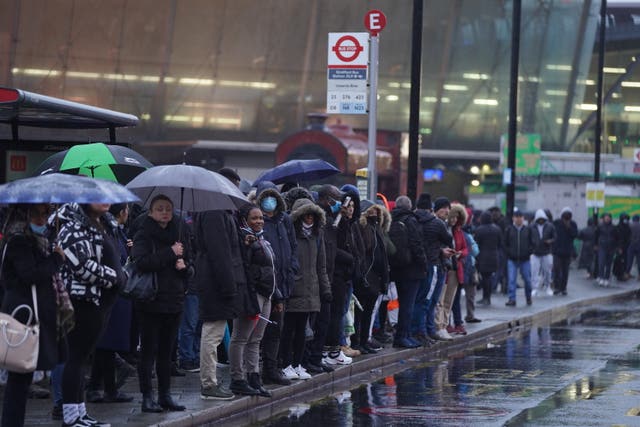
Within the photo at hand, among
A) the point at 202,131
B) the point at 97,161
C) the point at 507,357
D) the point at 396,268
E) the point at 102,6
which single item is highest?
the point at 102,6

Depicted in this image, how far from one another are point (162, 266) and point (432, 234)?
24.3ft

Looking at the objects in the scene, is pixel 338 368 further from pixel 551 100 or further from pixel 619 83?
pixel 619 83

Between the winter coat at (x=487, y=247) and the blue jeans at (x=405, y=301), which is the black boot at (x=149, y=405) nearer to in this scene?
the blue jeans at (x=405, y=301)

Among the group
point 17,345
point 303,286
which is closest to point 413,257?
point 303,286

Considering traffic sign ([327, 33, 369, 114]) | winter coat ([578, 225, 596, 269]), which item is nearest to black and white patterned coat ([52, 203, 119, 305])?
traffic sign ([327, 33, 369, 114])

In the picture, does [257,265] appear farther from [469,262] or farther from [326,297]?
[469,262]

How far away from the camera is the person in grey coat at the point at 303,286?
42.4 ft

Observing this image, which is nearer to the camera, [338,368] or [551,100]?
[338,368]

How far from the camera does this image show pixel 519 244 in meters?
26.3

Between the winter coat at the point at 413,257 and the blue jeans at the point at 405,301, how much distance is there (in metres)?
0.09

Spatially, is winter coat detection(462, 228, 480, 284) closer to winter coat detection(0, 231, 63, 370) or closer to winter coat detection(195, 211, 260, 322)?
winter coat detection(195, 211, 260, 322)

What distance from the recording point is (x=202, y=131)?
5069 centimetres

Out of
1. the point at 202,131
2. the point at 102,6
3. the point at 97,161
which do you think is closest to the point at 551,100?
the point at 202,131

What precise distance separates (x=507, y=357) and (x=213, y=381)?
6312 mm
